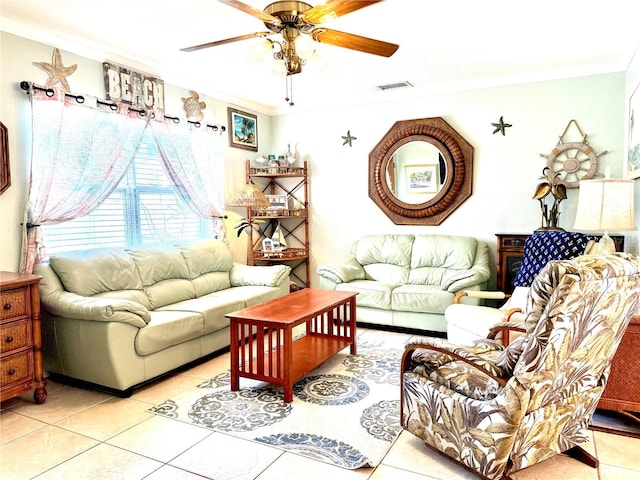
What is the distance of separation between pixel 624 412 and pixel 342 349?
6.56 feet

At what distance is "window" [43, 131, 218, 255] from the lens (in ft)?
12.1

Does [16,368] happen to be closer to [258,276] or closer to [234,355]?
[234,355]

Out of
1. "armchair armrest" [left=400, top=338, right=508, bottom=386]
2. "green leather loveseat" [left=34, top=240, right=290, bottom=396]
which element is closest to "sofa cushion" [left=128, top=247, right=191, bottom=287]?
"green leather loveseat" [left=34, top=240, right=290, bottom=396]

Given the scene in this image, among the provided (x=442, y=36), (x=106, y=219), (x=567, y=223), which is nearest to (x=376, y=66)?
(x=442, y=36)

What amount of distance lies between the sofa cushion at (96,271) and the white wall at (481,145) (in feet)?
8.76

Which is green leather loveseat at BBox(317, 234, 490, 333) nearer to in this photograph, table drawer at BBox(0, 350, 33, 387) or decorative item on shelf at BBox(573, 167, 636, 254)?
decorative item on shelf at BBox(573, 167, 636, 254)

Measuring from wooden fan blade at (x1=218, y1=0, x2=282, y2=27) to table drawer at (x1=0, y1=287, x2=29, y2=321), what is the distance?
218 centimetres

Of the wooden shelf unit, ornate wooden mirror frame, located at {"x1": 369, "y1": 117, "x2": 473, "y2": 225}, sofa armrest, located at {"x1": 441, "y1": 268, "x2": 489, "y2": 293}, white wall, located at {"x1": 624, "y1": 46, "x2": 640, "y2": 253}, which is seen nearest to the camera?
white wall, located at {"x1": 624, "y1": 46, "x2": 640, "y2": 253}

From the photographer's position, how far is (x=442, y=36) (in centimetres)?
348

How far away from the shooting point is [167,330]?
3.27 m

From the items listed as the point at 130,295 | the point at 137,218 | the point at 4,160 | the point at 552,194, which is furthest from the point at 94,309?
the point at 552,194

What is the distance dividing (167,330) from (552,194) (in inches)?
151

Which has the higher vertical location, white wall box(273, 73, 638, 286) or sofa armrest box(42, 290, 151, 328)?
white wall box(273, 73, 638, 286)

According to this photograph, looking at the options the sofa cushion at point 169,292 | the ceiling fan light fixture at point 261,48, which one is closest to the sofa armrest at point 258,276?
the sofa cushion at point 169,292
